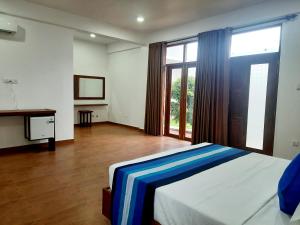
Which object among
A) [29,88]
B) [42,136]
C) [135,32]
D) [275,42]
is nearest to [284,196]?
[275,42]

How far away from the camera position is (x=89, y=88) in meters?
7.57

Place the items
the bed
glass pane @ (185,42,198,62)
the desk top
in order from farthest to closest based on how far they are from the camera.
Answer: glass pane @ (185,42,198,62) → the desk top → the bed

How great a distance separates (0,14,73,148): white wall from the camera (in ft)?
13.6

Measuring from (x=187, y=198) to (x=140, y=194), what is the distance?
0.39m

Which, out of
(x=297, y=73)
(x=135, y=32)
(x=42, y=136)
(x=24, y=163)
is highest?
(x=135, y=32)

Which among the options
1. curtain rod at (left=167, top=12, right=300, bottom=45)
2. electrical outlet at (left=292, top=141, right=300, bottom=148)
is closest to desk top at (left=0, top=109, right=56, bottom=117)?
curtain rod at (left=167, top=12, right=300, bottom=45)

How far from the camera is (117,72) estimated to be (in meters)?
7.62

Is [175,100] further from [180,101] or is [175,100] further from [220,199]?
[220,199]

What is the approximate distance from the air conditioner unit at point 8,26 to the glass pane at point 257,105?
4619 mm

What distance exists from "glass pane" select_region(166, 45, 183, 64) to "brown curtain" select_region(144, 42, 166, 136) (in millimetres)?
168

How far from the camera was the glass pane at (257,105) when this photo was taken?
4.14m

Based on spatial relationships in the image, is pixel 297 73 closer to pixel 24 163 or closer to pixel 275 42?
pixel 275 42

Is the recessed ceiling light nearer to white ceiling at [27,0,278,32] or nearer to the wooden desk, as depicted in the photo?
white ceiling at [27,0,278,32]

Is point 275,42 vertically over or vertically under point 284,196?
over
